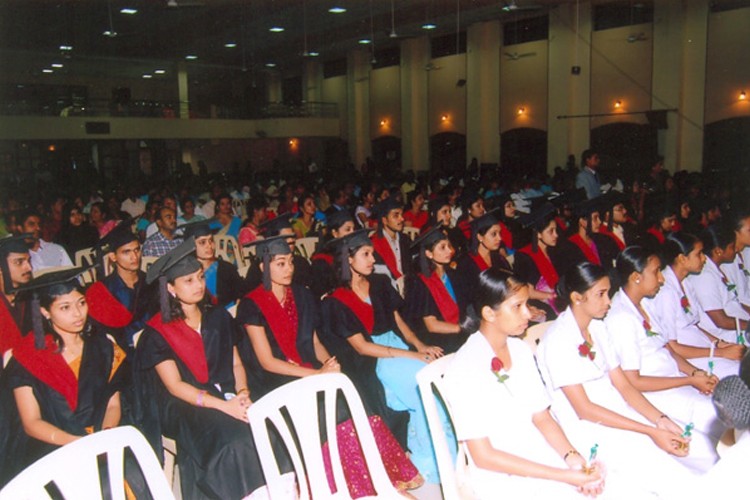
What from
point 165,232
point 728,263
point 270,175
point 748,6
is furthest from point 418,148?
point 728,263

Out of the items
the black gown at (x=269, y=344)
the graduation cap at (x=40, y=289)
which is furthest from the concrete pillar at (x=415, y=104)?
the graduation cap at (x=40, y=289)

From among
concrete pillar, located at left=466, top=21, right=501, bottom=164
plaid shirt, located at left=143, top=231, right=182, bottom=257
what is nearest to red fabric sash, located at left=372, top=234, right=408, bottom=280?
plaid shirt, located at left=143, top=231, right=182, bottom=257

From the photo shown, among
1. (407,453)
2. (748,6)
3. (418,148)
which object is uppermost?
(748,6)

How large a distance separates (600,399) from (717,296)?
6.18 feet

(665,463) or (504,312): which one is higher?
(504,312)

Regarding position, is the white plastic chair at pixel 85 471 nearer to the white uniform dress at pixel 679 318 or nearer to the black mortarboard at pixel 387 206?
the white uniform dress at pixel 679 318

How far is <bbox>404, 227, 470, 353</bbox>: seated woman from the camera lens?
4113 mm

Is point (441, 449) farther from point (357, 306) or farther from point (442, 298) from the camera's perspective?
point (442, 298)

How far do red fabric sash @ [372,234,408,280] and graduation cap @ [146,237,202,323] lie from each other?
2.84 meters

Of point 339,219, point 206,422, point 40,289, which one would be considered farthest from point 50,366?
point 339,219

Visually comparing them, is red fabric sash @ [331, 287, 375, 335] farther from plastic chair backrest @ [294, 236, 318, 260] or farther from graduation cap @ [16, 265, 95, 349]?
plastic chair backrest @ [294, 236, 318, 260]

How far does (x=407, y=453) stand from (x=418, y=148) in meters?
15.5

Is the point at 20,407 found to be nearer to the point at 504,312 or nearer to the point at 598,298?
the point at 504,312

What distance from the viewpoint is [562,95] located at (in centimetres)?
1476
